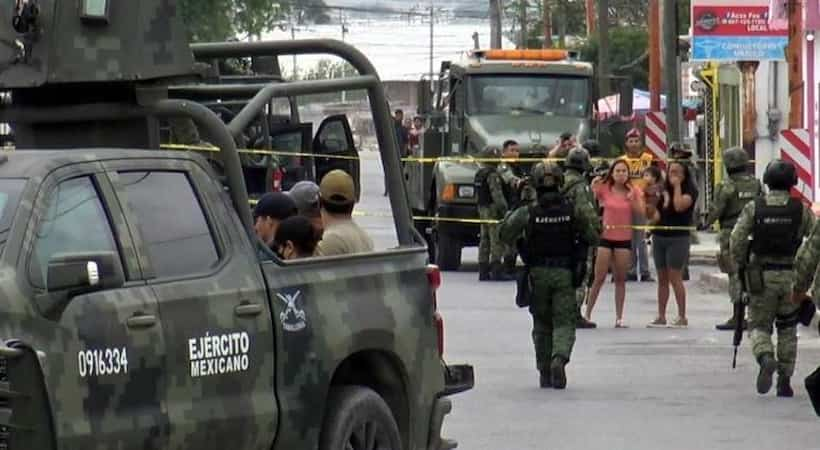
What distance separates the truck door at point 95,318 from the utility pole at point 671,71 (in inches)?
939

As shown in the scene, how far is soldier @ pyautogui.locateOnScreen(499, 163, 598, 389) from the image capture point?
49.0 ft

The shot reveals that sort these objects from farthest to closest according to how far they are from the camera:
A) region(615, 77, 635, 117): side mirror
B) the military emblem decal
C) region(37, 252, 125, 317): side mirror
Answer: region(615, 77, 635, 117): side mirror, the military emblem decal, region(37, 252, 125, 317): side mirror

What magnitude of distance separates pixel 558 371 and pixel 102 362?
785 centimetres

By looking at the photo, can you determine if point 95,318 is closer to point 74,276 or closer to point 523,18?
point 74,276

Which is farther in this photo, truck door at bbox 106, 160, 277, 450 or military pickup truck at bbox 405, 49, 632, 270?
military pickup truck at bbox 405, 49, 632, 270

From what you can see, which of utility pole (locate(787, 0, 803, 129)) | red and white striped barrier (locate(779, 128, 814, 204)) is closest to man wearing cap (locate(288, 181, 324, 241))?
red and white striped barrier (locate(779, 128, 814, 204))

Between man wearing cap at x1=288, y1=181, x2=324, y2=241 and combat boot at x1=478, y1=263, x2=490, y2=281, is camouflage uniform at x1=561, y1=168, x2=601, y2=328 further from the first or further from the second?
combat boot at x1=478, y1=263, x2=490, y2=281

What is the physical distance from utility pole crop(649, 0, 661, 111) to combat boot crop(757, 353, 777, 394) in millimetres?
23418

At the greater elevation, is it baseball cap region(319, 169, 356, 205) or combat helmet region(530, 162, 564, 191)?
baseball cap region(319, 169, 356, 205)

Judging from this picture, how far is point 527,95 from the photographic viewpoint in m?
28.2

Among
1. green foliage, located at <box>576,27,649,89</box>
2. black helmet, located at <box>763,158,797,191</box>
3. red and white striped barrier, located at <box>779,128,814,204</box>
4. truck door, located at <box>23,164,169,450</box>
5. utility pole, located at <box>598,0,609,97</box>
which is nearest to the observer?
truck door, located at <box>23,164,169,450</box>

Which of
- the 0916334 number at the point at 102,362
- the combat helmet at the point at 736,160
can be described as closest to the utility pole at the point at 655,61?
the combat helmet at the point at 736,160

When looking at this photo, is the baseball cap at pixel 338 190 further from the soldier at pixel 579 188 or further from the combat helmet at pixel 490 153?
the combat helmet at pixel 490 153

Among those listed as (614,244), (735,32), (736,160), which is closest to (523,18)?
(735,32)
